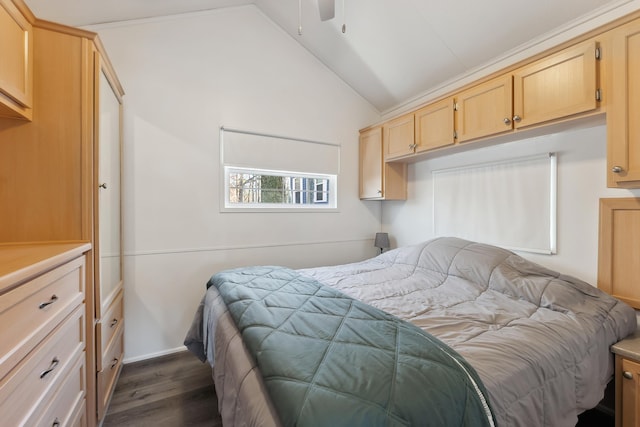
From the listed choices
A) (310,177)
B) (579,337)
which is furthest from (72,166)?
(579,337)

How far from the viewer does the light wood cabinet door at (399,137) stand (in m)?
2.84

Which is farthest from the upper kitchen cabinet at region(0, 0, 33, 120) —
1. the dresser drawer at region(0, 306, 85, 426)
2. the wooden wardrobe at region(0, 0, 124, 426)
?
the dresser drawer at region(0, 306, 85, 426)

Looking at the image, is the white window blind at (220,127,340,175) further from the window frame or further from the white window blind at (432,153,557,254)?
the white window blind at (432,153,557,254)

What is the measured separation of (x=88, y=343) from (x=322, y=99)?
122 inches

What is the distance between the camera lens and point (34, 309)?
3.11 feet

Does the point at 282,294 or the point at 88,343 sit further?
the point at 282,294

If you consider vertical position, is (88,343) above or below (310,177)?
below

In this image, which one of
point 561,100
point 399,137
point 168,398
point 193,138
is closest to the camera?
point 561,100

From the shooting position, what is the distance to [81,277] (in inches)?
54.1

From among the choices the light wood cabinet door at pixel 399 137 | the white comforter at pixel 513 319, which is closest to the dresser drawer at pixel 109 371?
the white comforter at pixel 513 319

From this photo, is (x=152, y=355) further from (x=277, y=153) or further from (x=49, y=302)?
(x=277, y=153)

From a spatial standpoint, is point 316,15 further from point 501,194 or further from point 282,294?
point 282,294

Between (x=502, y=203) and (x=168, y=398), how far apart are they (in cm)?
309

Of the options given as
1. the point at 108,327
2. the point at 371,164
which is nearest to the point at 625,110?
→ the point at 371,164
